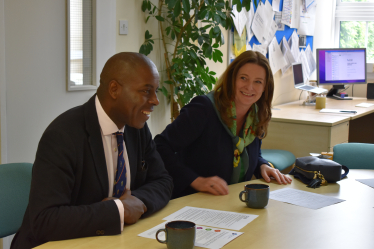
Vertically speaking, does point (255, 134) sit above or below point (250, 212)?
above

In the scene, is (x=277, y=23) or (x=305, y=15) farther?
(x=305, y=15)

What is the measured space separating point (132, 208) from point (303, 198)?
69cm

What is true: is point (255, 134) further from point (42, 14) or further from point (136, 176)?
point (42, 14)

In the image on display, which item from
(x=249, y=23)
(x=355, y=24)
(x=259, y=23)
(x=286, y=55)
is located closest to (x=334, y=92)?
(x=286, y=55)

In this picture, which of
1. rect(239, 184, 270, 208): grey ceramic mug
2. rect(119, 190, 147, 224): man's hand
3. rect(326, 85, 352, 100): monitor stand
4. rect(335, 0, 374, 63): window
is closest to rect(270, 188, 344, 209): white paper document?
rect(239, 184, 270, 208): grey ceramic mug

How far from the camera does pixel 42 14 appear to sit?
7.23ft

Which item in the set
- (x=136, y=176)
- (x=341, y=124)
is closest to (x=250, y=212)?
(x=136, y=176)

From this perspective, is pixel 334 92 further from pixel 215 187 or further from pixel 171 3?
pixel 215 187

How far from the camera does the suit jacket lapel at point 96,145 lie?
49.0 inches

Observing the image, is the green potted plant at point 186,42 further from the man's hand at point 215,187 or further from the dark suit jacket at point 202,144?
the man's hand at point 215,187

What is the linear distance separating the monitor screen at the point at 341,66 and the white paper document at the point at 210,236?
371 centimetres

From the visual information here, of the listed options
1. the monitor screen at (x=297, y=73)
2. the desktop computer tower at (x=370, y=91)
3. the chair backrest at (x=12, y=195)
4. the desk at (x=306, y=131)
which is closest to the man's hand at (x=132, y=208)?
the chair backrest at (x=12, y=195)

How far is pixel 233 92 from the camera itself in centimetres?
201

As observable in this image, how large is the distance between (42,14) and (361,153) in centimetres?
191
